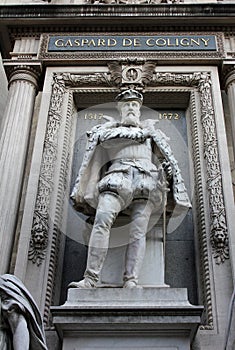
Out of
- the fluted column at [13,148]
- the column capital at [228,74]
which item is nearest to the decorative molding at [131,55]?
the column capital at [228,74]

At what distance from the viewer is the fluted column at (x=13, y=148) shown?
28.7ft

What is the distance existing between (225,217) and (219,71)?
352cm

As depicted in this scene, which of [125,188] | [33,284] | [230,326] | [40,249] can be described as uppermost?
[125,188]

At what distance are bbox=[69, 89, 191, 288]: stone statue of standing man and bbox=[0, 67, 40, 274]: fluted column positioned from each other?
48.0 inches

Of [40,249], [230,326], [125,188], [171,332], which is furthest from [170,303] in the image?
[40,249]

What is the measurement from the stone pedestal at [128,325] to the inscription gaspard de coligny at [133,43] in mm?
5893

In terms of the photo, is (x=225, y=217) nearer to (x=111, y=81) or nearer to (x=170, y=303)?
(x=170, y=303)

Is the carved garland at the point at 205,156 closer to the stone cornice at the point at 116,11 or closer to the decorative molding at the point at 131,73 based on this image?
the decorative molding at the point at 131,73

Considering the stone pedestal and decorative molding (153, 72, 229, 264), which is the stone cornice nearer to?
decorative molding (153, 72, 229, 264)

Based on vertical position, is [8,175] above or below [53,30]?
below

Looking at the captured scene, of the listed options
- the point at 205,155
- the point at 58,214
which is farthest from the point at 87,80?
the point at 58,214

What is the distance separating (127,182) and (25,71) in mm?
4002

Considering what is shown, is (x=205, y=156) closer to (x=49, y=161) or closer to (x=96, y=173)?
(x=96, y=173)

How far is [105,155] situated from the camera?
29.4ft
